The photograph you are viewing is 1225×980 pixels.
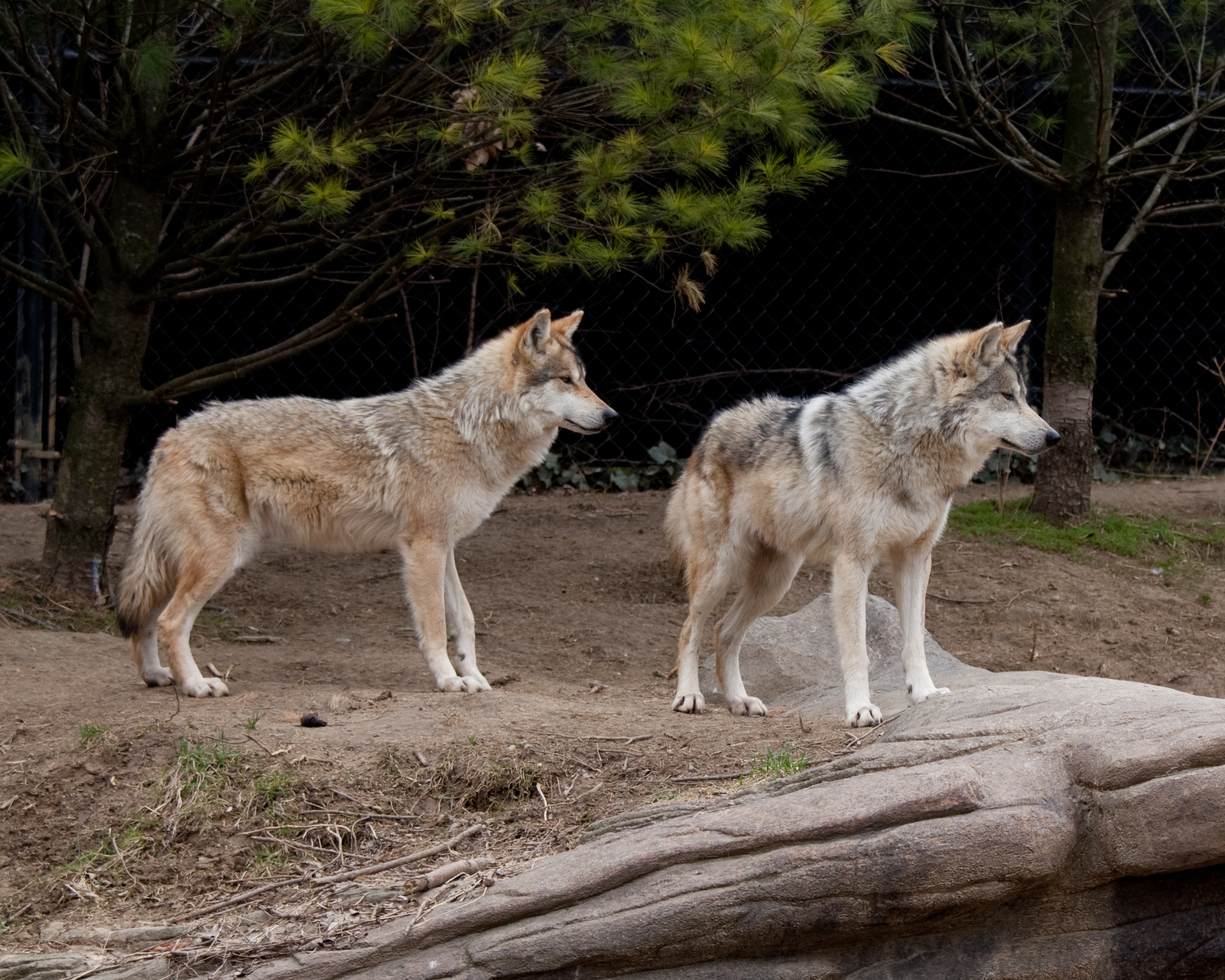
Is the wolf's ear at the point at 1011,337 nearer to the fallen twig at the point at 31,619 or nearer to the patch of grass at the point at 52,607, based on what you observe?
the patch of grass at the point at 52,607

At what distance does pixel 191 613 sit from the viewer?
15.4 ft

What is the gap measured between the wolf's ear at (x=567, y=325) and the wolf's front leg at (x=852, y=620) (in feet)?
5.26

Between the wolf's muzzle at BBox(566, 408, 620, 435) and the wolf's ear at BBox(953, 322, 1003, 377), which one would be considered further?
the wolf's muzzle at BBox(566, 408, 620, 435)

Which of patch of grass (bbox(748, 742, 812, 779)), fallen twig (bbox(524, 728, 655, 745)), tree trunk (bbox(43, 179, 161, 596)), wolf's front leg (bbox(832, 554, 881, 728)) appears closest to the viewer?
patch of grass (bbox(748, 742, 812, 779))

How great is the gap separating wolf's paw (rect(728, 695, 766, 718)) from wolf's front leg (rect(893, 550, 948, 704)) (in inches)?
22.4

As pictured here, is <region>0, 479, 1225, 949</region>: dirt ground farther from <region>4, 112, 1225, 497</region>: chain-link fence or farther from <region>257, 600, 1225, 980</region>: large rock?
<region>4, 112, 1225, 497</region>: chain-link fence

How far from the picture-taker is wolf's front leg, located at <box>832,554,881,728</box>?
4.30m

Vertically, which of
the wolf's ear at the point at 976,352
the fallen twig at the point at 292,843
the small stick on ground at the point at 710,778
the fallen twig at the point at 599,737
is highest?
the wolf's ear at the point at 976,352

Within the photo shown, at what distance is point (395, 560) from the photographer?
735 cm

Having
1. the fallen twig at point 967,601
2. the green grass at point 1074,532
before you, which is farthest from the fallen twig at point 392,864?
the green grass at point 1074,532

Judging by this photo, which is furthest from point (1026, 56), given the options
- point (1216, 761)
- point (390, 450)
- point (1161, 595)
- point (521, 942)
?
point (521, 942)

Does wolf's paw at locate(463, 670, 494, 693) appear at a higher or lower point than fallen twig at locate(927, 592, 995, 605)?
higher

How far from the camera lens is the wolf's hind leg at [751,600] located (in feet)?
16.5

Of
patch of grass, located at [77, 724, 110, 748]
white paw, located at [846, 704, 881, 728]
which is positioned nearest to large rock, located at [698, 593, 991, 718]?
white paw, located at [846, 704, 881, 728]
